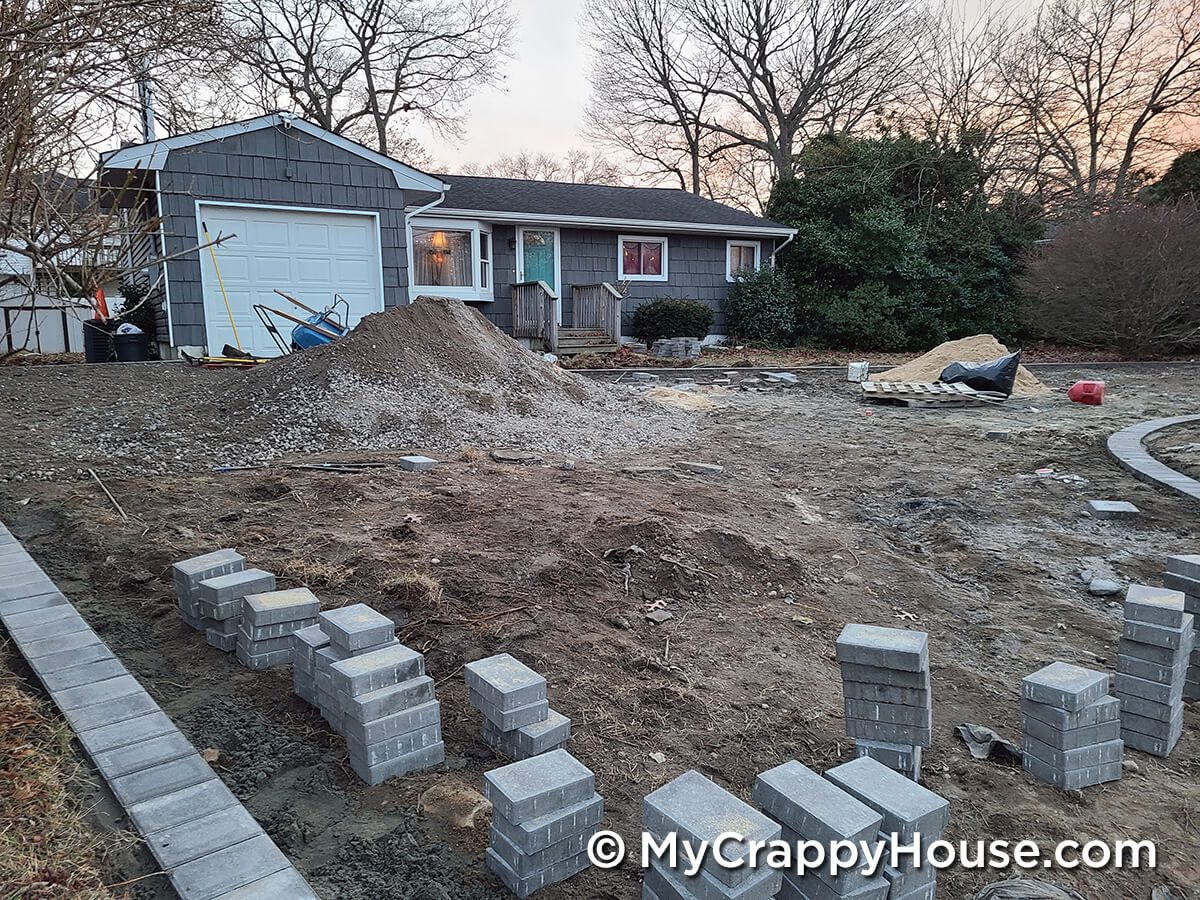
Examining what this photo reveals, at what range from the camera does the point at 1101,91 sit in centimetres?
2214

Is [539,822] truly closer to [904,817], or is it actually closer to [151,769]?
[904,817]

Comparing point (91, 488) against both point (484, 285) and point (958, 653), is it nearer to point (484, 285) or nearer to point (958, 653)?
point (958, 653)

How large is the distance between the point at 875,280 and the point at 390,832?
19.8 m

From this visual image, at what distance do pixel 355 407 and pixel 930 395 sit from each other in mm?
7978

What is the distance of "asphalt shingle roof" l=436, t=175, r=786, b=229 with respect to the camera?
651 inches

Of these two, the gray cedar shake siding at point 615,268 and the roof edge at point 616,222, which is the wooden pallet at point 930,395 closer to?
the gray cedar shake siding at point 615,268

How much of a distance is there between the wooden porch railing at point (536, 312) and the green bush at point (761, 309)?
513 centimetres

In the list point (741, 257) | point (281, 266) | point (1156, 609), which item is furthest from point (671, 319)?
point (1156, 609)

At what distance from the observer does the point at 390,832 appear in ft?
6.43

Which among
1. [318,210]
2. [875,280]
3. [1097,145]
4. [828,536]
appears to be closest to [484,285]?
[318,210]

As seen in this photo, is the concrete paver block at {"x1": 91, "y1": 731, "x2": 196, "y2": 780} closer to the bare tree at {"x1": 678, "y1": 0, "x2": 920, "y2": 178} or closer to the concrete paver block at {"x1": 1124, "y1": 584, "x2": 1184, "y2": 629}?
the concrete paver block at {"x1": 1124, "y1": 584, "x2": 1184, "y2": 629}

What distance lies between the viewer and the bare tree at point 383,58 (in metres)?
22.2

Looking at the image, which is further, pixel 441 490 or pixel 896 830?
pixel 441 490

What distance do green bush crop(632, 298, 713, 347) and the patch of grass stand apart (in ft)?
50.6
